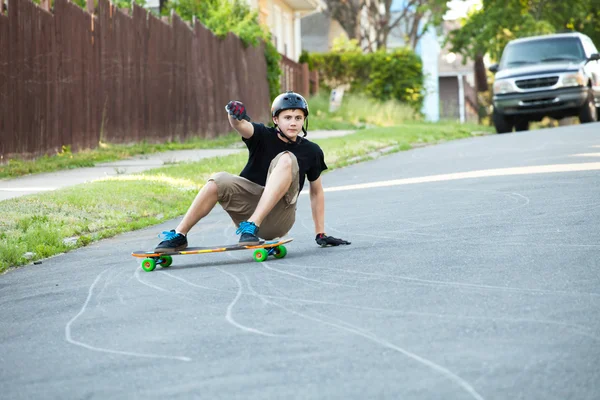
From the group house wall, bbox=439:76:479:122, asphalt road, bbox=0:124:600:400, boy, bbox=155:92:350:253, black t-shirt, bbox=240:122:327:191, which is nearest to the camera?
asphalt road, bbox=0:124:600:400

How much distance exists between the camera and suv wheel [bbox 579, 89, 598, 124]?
26548 mm

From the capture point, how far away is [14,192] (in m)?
12.9

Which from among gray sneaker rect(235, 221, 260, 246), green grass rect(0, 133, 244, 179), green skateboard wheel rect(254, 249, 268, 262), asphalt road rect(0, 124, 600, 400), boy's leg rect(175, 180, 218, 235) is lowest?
asphalt road rect(0, 124, 600, 400)

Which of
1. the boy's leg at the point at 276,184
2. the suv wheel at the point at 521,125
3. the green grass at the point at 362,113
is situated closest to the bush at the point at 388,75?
the green grass at the point at 362,113

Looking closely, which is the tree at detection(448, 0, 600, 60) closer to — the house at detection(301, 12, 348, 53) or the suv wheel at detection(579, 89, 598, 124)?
the suv wheel at detection(579, 89, 598, 124)

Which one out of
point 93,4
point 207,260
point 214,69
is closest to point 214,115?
point 214,69

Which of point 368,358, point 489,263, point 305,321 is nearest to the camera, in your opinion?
point 368,358

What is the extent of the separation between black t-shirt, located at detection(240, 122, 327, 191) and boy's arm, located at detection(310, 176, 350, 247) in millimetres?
83

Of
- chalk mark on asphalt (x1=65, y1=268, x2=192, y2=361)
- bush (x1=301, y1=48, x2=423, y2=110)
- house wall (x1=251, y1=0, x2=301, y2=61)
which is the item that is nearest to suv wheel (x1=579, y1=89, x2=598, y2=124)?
bush (x1=301, y1=48, x2=423, y2=110)

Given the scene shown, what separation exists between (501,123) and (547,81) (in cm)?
175

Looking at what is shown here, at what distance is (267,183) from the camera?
8586 millimetres

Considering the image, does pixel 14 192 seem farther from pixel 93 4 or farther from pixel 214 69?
pixel 214 69

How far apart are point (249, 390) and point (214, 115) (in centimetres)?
2058

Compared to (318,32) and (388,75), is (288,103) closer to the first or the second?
(388,75)
